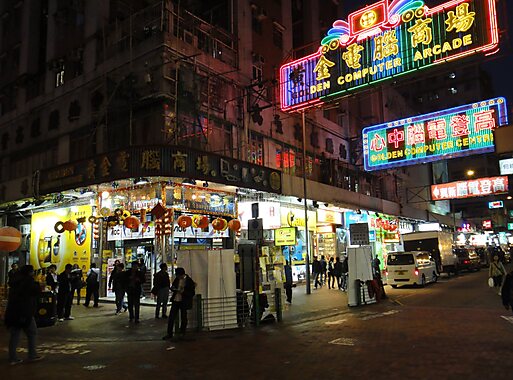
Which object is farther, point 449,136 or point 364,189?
point 364,189

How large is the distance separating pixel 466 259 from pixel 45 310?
32.7 meters

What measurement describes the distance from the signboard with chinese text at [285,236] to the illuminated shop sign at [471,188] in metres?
22.4

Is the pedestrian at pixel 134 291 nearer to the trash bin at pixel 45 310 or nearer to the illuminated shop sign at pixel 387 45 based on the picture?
the trash bin at pixel 45 310

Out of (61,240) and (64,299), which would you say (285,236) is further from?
(61,240)

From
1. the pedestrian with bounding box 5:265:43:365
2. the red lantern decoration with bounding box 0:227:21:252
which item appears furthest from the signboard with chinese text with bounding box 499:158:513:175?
the pedestrian with bounding box 5:265:43:365

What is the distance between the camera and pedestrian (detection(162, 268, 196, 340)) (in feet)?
36.9

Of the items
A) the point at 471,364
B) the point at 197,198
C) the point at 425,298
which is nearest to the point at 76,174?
the point at 197,198

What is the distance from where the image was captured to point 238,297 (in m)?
12.7

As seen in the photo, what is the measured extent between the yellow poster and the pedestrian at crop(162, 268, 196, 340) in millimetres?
11594

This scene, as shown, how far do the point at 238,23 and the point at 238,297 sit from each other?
17.6m

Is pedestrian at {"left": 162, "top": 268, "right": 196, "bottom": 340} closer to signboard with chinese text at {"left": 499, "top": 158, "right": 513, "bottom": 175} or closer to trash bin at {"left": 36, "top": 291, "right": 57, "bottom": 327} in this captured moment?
trash bin at {"left": 36, "top": 291, "right": 57, "bottom": 327}

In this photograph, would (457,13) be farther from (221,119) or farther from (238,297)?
(238,297)

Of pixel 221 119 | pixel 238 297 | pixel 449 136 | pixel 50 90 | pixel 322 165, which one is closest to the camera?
pixel 238 297

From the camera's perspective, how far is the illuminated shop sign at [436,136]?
24328 mm
